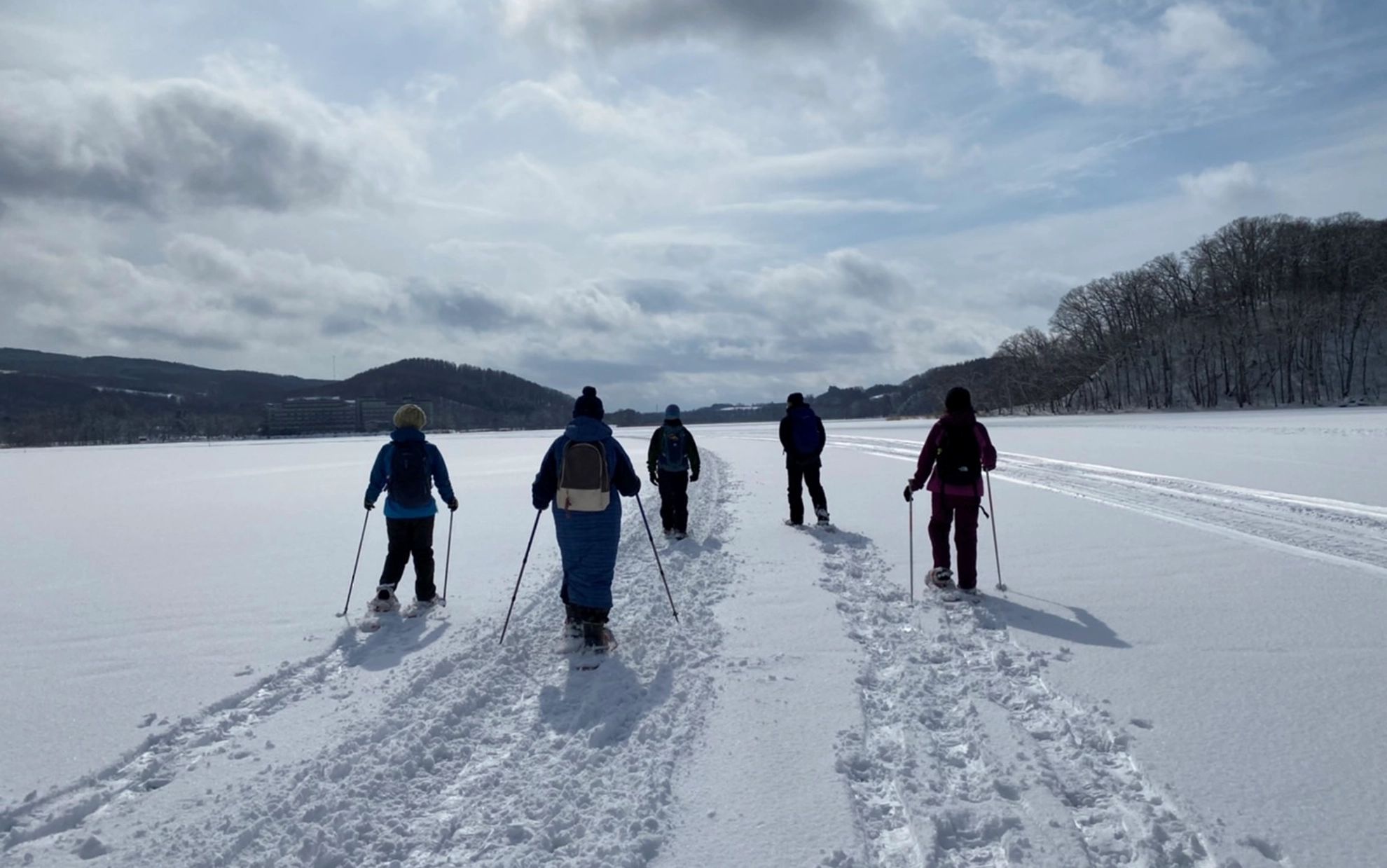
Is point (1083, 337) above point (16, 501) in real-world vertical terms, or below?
above

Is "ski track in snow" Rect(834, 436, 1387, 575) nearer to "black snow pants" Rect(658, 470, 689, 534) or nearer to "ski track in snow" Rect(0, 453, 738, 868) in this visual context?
"black snow pants" Rect(658, 470, 689, 534)

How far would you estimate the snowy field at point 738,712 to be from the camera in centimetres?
354

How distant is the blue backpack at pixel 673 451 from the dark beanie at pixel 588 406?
484 centimetres

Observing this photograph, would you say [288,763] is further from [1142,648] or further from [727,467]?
[727,467]

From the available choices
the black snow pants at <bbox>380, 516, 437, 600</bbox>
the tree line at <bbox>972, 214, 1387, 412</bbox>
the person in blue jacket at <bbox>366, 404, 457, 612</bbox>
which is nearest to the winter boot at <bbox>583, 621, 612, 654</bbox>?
the person in blue jacket at <bbox>366, 404, 457, 612</bbox>

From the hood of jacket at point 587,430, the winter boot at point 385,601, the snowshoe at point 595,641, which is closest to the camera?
the snowshoe at point 595,641

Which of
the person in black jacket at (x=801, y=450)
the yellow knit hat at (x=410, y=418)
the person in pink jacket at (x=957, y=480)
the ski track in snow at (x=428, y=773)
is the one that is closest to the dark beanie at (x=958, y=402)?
the person in pink jacket at (x=957, y=480)

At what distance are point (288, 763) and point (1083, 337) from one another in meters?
96.5

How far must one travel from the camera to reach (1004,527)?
1157cm

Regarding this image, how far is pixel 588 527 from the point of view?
6312mm

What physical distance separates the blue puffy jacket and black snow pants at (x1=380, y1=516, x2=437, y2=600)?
0.07 meters

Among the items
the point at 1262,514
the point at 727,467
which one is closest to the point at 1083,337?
the point at 727,467

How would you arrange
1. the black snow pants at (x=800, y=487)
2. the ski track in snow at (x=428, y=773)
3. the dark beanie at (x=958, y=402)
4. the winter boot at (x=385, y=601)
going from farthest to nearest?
the black snow pants at (x=800, y=487), the dark beanie at (x=958, y=402), the winter boot at (x=385, y=601), the ski track in snow at (x=428, y=773)

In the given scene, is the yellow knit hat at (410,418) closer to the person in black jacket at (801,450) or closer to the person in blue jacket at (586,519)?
the person in blue jacket at (586,519)
